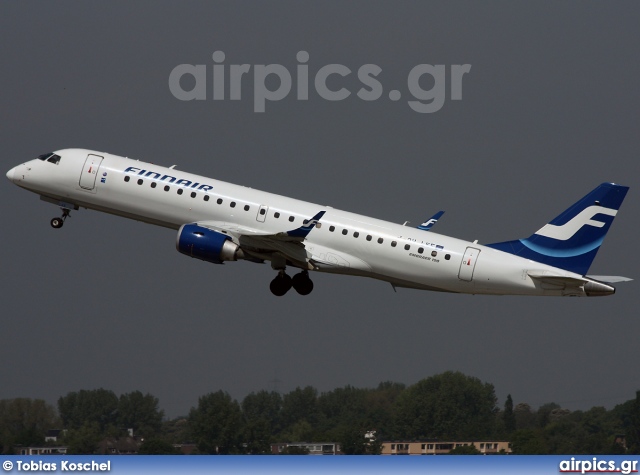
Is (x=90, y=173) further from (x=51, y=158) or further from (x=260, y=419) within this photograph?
(x=260, y=419)

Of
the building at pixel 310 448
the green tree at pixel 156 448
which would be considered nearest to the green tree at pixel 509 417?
the building at pixel 310 448

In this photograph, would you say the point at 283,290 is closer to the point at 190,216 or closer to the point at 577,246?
the point at 190,216

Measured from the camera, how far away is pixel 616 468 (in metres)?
60.5

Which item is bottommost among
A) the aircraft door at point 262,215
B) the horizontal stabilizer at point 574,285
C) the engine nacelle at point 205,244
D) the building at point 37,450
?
the building at point 37,450

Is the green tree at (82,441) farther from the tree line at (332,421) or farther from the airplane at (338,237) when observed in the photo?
the airplane at (338,237)

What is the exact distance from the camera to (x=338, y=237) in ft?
210

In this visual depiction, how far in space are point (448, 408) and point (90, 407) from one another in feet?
89.1

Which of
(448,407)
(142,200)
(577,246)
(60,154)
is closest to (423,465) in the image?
(577,246)

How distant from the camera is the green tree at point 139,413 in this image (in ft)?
324

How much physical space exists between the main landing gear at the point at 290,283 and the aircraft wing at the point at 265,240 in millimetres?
2070

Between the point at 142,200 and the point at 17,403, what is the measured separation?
109 ft

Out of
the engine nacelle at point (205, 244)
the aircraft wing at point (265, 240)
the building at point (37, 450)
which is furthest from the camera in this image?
the building at point (37, 450)

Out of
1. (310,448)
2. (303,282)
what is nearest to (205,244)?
(303,282)

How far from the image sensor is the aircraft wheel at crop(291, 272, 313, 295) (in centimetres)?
6712
